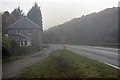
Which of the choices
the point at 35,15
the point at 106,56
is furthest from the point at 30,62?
the point at 35,15

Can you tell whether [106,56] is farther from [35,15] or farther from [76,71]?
[35,15]

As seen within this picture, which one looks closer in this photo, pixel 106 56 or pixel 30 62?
pixel 106 56

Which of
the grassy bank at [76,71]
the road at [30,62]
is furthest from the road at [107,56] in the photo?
the grassy bank at [76,71]

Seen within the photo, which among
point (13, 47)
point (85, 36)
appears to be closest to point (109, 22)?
point (85, 36)

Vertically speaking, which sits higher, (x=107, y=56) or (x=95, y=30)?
(x=95, y=30)

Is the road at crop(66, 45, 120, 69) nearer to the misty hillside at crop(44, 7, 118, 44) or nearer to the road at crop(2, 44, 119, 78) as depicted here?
the road at crop(2, 44, 119, 78)

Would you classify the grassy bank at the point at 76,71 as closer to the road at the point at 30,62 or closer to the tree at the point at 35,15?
the road at the point at 30,62

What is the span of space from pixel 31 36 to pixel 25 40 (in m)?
4.39

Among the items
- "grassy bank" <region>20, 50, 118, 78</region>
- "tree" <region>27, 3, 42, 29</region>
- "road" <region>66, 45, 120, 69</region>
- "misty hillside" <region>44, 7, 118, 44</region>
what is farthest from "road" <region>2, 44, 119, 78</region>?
"tree" <region>27, 3, 42, 29</region>

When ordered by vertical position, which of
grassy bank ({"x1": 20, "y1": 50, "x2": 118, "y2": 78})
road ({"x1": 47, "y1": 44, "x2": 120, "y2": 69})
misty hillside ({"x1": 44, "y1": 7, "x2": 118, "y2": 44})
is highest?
misty hillside ({"x1": 44, "y1": 7, "x2": 118, "y2": 44})

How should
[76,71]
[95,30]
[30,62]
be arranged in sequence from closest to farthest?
1. [76,71]
2. [30,62]
3. [95,30]

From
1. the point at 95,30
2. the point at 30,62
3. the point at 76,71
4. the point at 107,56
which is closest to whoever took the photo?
the point at 76,71

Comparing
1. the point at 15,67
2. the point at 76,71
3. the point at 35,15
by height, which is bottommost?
the point at 15,67

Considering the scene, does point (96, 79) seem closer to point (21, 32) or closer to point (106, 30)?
point (21, 32)
